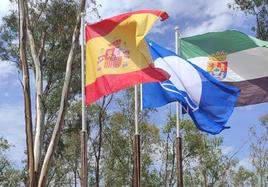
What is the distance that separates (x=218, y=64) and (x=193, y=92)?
5.18 feet

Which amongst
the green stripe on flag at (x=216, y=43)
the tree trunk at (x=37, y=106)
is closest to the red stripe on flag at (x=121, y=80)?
the green stripe on flag at (x=216, y=43)

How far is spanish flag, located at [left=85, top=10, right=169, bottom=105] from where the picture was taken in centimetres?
1087

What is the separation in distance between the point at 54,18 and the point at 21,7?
205 inches

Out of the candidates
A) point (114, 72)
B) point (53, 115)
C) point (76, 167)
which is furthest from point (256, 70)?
point (76, 167)

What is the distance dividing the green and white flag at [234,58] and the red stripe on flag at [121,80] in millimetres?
2473

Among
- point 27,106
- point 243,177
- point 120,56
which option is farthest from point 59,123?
point 243,177

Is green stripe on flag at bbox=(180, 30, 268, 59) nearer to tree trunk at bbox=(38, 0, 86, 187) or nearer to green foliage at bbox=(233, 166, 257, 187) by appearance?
tree trunk at bbox=(38, 0, 86, 187)

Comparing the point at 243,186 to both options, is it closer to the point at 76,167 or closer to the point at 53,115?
the point at 76,167

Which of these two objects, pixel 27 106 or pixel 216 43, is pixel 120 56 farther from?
pixel 27 106

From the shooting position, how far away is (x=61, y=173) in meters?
35.7

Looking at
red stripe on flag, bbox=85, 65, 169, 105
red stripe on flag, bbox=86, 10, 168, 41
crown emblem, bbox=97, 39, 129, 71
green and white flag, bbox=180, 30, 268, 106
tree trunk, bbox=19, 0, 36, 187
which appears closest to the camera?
red stripe on flag, bbox=85, 65, 169, 105

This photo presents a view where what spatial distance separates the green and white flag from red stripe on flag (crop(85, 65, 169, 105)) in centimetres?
247

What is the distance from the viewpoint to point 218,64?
13.5 m

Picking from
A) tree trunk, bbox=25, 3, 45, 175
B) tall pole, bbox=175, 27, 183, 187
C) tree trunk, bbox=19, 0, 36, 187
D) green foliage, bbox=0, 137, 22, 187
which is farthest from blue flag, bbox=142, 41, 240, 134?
green foliage, bbox=0, 137, 22, 187
